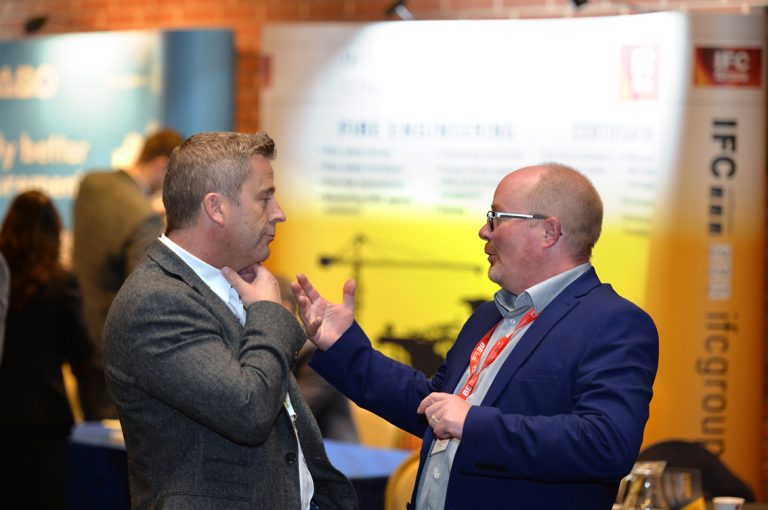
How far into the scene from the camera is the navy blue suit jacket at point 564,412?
6.97 feet

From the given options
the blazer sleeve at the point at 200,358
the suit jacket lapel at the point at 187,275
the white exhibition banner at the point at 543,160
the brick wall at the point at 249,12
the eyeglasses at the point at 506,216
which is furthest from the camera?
the brick wall at the point at 249,12

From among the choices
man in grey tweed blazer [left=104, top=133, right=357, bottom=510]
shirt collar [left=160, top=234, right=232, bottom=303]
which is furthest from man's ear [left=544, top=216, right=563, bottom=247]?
shirt collar [left=160, top=234, right=232, bottom=303]

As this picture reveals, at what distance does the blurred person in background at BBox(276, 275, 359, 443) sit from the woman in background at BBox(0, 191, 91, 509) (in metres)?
0.81

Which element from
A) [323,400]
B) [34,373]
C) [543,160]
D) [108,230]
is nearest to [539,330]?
[323,400]

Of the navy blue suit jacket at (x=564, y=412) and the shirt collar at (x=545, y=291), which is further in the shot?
the shirt collar at (x=545, y=291)

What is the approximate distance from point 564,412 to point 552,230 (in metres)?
0.38

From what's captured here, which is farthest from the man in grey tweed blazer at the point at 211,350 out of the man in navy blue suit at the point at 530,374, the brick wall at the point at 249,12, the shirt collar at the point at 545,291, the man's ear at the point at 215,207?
the brick wall at the point at 249,12

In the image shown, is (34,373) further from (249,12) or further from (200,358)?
(249,12)

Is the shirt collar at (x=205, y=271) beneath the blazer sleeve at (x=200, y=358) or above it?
above

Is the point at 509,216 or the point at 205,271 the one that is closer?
the point at 205,271

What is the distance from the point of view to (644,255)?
486 cm

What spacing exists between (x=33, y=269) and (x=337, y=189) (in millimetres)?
1688

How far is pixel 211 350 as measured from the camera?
6.48ft

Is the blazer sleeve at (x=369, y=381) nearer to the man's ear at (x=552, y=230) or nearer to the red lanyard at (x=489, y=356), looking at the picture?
the red lanyard at (x=489, y=356)
